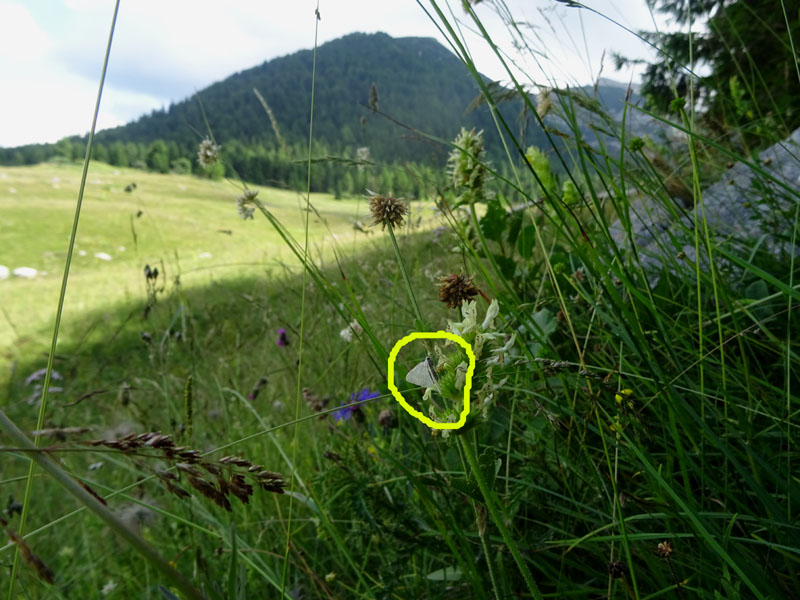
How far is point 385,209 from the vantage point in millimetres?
786

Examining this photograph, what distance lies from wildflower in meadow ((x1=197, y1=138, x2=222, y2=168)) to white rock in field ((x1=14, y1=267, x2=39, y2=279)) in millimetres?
10401

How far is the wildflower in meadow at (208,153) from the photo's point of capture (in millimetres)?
1622

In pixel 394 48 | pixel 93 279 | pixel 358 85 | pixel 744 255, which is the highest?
pixel 394 48

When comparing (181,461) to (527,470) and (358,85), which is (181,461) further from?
(358,85)

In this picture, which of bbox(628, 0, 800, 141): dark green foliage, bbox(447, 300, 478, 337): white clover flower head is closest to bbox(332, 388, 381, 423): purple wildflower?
bbox(447, 300, 478, 337): white clover flower head

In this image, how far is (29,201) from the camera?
16062 mm

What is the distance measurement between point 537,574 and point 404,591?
0.91 feet

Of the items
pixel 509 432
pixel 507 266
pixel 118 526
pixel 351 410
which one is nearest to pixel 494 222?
pixel 507 266

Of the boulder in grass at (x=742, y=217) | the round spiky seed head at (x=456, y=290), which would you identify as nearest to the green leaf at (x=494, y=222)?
the boulder in grass at (x=742, y=217)

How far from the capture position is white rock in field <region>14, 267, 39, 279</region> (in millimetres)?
9703

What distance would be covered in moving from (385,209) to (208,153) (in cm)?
112

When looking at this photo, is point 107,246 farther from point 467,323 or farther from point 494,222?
point 467,323

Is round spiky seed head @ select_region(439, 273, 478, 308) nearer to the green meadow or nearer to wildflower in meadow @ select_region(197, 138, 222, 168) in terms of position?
the green meadow

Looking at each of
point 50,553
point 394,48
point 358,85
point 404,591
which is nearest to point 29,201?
point 50,553
